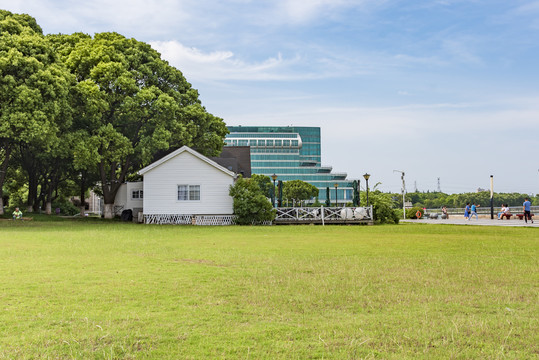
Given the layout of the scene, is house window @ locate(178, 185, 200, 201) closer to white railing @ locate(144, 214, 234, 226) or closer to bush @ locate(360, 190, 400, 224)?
white railing @ locate(144, 214, 234, 226)

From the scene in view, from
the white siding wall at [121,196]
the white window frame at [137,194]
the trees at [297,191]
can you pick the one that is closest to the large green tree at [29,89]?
the white window frame at [137,194]

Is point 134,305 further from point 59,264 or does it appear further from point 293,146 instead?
point 293,146

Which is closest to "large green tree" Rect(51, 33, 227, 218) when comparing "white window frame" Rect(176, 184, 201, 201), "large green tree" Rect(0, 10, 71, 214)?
"large green tree" Rect(0, 10, 71, 214)

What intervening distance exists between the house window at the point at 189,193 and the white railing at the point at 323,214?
5.66m

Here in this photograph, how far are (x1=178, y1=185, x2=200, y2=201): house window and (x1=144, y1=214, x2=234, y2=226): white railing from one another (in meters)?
1.23

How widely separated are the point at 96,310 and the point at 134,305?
1.67 feet

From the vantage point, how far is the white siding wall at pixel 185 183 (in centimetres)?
3756

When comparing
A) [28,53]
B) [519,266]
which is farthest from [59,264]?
[28,53]

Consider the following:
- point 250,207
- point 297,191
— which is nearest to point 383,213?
point 250,207

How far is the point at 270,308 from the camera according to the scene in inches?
282

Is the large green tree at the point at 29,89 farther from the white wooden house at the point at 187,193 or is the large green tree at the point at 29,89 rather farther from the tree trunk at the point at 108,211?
the tree trunk at the point at 108,211

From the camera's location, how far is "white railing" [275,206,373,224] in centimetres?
3688

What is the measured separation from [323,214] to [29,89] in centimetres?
1946

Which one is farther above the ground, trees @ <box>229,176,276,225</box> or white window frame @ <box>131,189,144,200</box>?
white window frame @ <box>131,189,144,200</box>
